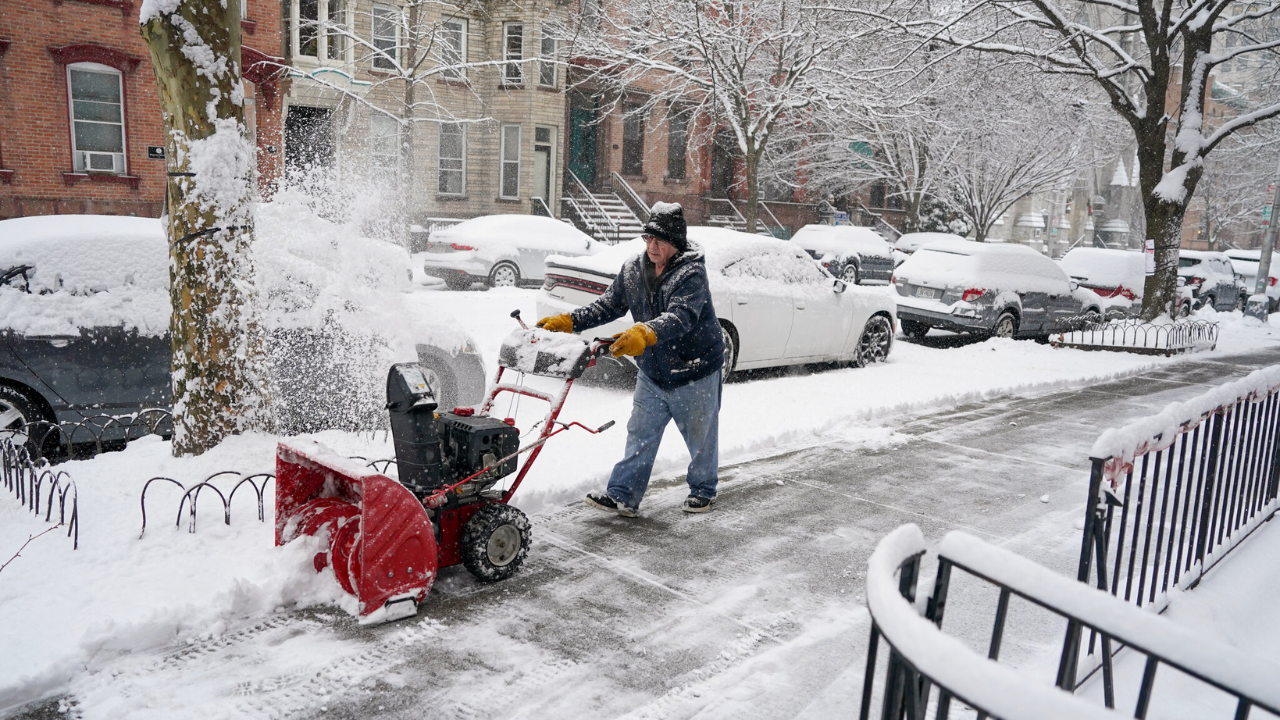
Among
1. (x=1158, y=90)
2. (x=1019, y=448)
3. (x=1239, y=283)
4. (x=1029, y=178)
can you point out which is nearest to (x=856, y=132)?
(x=1029, y=178)

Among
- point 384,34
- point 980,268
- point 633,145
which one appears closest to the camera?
point 980,268

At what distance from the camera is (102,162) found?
724 inches

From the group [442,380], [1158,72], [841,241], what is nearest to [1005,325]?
[1158,72]

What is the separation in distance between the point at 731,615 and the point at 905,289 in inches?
431

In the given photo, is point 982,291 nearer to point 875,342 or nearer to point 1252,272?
point 875,342

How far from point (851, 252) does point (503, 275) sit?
11.1 meters

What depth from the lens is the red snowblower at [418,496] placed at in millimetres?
3799

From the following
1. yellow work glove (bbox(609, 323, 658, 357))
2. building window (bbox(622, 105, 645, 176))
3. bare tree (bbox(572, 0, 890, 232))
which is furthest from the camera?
building window (bbox(622, 105, 645, 176))

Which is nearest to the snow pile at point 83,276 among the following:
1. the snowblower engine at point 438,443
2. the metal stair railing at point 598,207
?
the snowblower engine at point 438,443

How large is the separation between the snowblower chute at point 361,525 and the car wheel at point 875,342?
8.27 meters

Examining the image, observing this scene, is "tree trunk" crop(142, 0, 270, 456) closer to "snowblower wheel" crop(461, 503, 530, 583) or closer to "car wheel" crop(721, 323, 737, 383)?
"snowblower wheel" crop(461, 503, 530, 583)

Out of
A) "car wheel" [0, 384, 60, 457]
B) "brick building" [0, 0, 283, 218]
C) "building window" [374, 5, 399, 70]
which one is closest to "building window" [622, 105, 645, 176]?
"building window" [374, 5, 399, 70]

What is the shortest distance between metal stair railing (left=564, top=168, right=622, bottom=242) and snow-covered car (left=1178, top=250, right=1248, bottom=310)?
15536 mm

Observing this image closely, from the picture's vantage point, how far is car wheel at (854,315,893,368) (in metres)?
11.5
